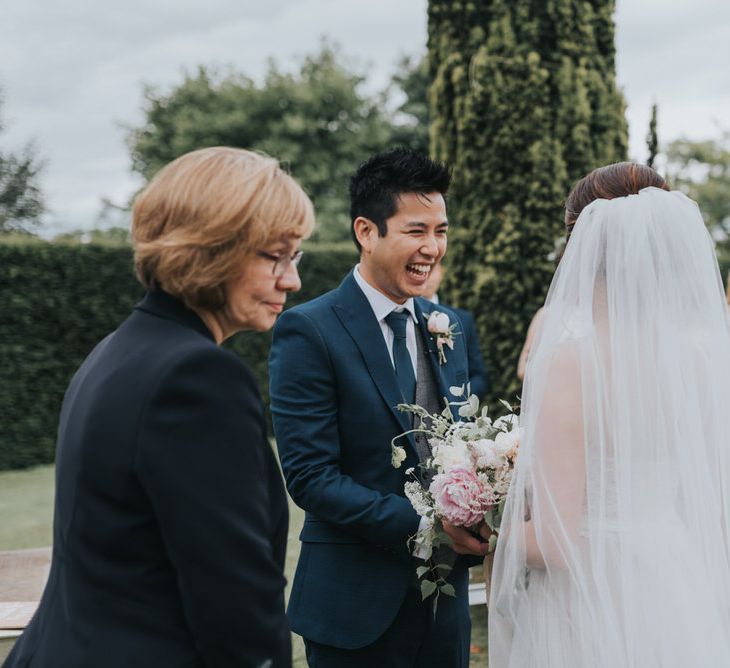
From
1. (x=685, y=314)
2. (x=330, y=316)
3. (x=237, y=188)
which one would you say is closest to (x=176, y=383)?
(x=237, y=188)

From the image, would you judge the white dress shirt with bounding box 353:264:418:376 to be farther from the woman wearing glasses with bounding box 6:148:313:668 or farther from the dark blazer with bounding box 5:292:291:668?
the dark blazer with bounding box 5:292:291:668

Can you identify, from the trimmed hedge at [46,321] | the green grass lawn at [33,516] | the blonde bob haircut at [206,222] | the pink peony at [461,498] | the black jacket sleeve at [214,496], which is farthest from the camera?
the trimmed hedge at [46,321]

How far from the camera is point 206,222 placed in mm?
1598

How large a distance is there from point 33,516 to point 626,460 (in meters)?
7.70

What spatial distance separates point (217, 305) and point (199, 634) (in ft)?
2.13

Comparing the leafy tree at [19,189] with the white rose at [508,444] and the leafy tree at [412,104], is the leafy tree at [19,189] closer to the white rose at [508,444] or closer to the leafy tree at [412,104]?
the leafy tree at [412,104]

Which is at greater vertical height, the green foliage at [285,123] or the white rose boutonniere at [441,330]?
the green foliage at [285,123]

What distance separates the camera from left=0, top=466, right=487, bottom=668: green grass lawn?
6626mm

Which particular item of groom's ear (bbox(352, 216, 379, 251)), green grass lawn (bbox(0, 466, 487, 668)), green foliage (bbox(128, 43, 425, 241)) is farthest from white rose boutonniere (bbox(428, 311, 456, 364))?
green foliage (bbox(128, 43, 425, 241))

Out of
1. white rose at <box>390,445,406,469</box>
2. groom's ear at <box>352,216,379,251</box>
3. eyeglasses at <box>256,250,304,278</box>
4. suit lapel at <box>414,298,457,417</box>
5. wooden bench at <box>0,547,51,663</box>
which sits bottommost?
wooden bench at <box>0,547,51,663</box>

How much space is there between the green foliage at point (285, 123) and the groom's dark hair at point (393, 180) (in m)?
28.3

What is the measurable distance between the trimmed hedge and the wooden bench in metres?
6.42

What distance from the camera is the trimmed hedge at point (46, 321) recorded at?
10219mm

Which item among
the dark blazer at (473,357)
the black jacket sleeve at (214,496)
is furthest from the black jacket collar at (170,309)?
the dark blazer at (473,357)
